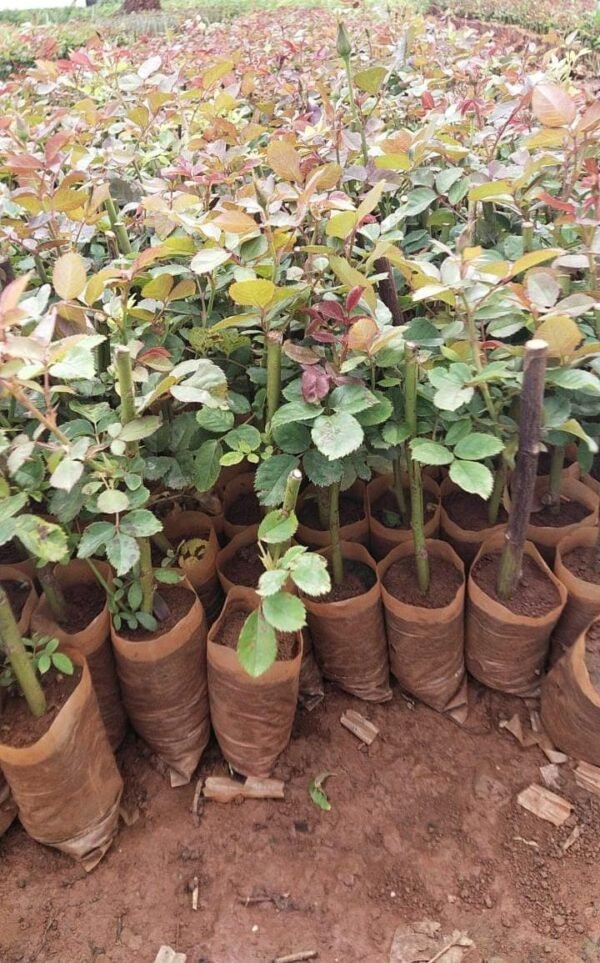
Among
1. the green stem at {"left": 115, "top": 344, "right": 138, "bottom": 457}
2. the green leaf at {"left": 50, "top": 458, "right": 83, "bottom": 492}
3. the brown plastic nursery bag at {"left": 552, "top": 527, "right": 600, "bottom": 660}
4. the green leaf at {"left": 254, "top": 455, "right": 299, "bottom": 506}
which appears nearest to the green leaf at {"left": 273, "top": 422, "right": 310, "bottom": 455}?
the green leaf at {"left": 254, "top": 455, "right": 299, "bottom": 506}

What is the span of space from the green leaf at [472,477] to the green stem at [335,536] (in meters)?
0.32

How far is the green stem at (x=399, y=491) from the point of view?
1451mm

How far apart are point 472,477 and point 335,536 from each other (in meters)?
0.44

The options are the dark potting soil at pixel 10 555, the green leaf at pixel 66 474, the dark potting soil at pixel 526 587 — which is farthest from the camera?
the dark potting soil at pixel 10 555

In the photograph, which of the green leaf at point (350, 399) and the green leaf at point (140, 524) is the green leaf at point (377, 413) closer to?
the green leaf at point (350, 399)

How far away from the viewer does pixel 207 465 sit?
3.83 feet

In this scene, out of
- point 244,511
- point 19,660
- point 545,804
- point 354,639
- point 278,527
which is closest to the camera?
point 278,527

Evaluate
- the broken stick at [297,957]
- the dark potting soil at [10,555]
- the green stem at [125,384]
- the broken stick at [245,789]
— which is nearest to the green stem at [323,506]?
the green stem at [125,384]

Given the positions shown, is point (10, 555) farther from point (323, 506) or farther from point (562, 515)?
point (562, 515)

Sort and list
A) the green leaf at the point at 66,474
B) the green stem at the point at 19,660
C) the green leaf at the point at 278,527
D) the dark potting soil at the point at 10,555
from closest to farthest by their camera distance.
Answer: the green leaf at the point at 66,474 < the green leaf at the point at 278,527 < the green stem at the point at 19,660 < the dark potting soil at the point at 10,555

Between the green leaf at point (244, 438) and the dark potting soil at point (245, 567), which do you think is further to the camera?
the dark potting soil at point (245, 567)

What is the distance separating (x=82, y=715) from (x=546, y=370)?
99 centimetres

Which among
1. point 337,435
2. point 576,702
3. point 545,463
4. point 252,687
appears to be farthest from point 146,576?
point 545,463

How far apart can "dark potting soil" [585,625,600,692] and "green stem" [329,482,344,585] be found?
52 centimetres
